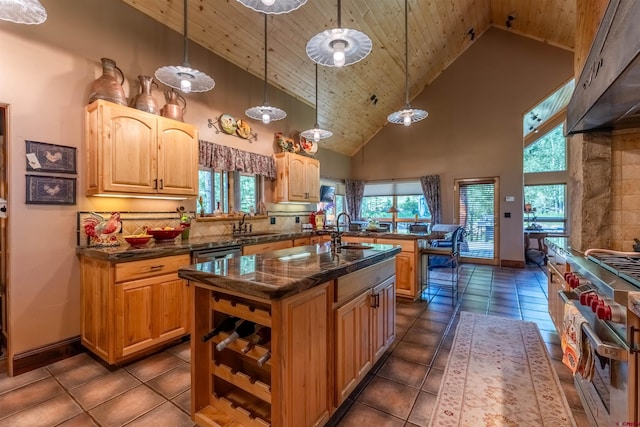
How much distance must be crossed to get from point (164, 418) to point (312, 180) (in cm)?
412

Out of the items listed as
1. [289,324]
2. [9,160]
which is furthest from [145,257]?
[289,324]

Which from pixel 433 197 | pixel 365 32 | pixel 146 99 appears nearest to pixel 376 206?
pixel 433 197

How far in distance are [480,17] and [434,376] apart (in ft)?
21.6

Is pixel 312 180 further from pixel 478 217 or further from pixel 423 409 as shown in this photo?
pixel 423 409

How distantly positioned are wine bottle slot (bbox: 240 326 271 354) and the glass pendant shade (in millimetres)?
2243

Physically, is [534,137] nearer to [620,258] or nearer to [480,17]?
[480,17]

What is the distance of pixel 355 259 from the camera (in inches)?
71.8

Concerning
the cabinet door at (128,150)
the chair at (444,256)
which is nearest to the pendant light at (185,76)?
the cabinet door at (128,150)

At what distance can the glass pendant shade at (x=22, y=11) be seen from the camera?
1.60m

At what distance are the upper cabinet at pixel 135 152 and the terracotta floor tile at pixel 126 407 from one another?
1659 mm

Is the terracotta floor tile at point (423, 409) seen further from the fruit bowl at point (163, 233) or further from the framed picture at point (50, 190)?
the framed picture at point (50, 190)

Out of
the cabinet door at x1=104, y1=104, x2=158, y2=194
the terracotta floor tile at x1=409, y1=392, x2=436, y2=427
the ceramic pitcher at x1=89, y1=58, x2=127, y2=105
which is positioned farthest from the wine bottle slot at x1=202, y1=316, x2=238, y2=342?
the ceramic pitcher at x1=89, y1=58, x2=127, y2=105

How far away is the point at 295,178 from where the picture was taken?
16.2ft

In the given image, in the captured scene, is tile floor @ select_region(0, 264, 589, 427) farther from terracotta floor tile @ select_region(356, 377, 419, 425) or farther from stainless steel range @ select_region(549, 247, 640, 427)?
stainless steel range @ select_region(549, 247, 640, 427)
